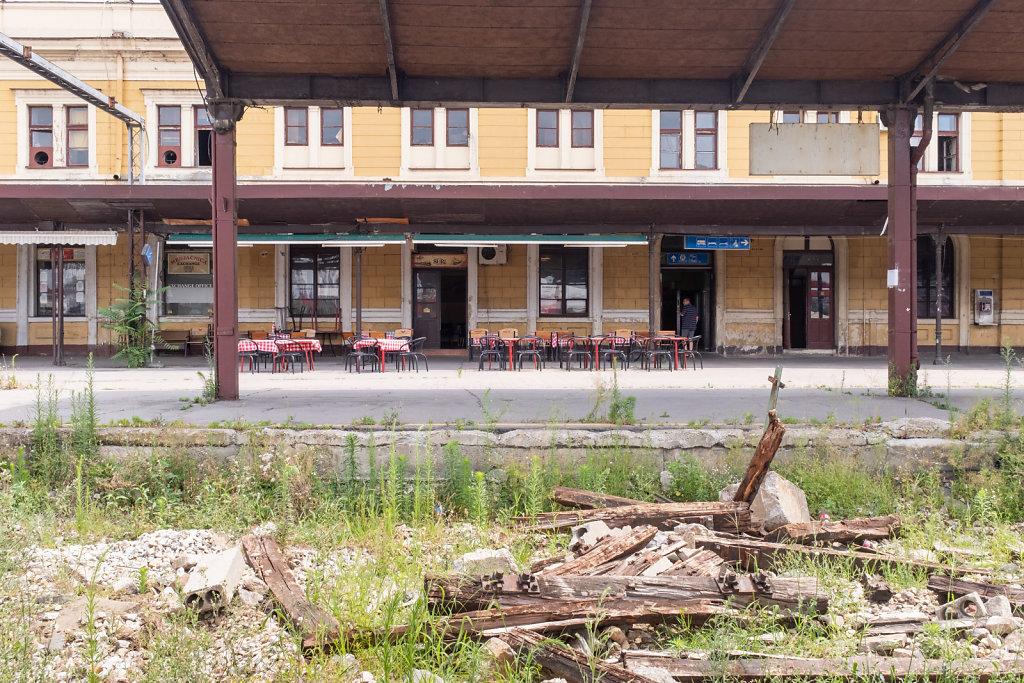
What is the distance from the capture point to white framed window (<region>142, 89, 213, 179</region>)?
18141 millimetres

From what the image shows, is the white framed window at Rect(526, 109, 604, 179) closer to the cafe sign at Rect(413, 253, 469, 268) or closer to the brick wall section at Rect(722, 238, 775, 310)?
the cafe sign at Rect(413, 253, 469, 268)

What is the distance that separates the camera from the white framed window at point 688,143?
717 inches

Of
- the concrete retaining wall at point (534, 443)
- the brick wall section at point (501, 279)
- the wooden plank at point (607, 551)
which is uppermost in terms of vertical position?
the brick wall section at point (501, 279)

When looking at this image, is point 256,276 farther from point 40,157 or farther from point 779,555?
point 779,555

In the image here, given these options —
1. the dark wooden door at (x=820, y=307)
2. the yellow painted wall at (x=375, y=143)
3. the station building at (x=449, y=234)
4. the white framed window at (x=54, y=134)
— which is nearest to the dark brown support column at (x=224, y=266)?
the station building at (x=449, y=234)

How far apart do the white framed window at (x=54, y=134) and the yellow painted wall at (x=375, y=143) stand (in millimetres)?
7164

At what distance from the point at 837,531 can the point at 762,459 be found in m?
0.68

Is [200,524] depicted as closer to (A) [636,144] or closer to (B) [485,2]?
(B) [485,2]

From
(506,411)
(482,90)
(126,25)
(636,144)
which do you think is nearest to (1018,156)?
(636,144)

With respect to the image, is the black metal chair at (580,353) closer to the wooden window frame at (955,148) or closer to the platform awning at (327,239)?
the platform awning at (327,239)

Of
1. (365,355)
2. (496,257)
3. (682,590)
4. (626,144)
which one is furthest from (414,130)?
(682,590)

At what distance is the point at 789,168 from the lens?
27.2 ft

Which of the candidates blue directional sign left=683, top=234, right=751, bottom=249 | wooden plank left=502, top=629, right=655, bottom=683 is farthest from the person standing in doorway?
wooden plank left=502, top=629, right=655, bottom=683

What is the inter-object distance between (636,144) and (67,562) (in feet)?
54.9
